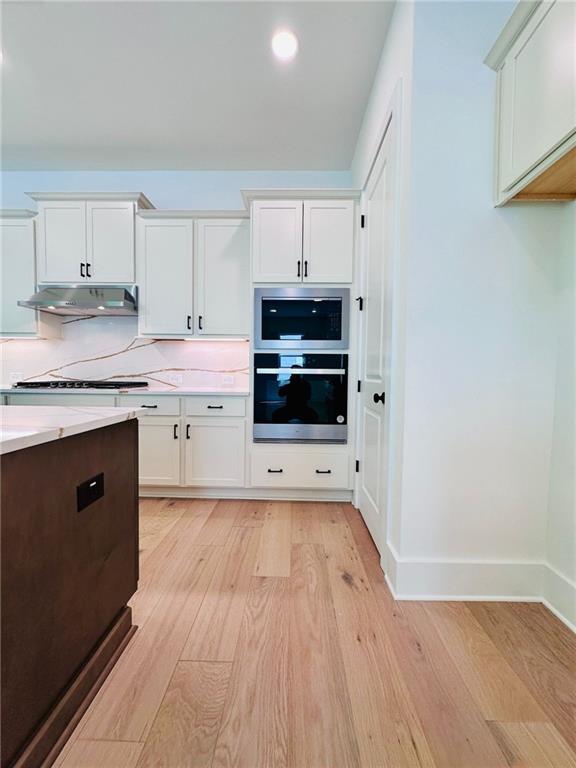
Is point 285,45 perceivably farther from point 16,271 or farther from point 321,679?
Answer: point 321,679

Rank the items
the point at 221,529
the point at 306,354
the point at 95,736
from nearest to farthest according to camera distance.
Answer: the point at 95,736 → the point at 221,529 → the point at 306,354

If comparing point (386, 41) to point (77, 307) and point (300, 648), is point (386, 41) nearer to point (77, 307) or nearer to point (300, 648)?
point (77, 307)

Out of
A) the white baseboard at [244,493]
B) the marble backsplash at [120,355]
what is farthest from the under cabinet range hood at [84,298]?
the white baseboard at [244,493]

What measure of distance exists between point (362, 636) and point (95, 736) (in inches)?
35.5

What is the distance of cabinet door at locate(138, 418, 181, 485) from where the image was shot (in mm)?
2732

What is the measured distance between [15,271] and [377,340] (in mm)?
3135

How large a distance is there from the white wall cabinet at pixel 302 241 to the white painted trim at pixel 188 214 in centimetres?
32

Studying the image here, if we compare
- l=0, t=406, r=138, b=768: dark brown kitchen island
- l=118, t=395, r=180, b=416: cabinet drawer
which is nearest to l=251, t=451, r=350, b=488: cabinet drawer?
l=118, t=395, r=180, b=416: cabinet drawer

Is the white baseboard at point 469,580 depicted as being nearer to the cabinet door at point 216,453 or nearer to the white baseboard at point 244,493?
the white baseboard at point 244,493

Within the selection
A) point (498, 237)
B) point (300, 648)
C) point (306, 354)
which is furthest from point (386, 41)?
point (300, 648)

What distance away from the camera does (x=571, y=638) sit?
1.33 metres

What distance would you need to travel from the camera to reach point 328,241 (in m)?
2.63

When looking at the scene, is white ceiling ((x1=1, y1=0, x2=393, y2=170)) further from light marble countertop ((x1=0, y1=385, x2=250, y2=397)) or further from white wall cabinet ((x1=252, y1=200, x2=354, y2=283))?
light marble countertop ((x1=0, y1=385, x2=250, y2=397))

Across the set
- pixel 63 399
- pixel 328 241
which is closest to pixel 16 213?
pixel 63 399
